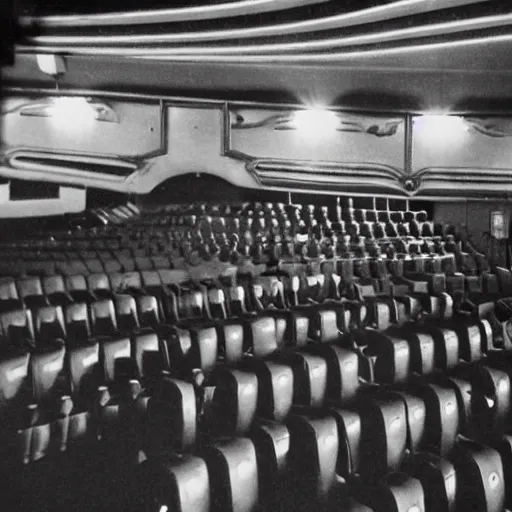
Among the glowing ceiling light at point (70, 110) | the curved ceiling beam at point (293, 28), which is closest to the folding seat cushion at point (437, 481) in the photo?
the curved ceiling beam at point (293, 28)

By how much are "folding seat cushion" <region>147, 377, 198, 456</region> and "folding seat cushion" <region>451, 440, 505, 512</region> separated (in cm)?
28

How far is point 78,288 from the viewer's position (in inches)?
42.6

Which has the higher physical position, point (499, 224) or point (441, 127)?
point (441, 127)

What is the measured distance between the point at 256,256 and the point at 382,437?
1.19 meters

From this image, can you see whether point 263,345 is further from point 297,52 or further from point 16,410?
point 297,52

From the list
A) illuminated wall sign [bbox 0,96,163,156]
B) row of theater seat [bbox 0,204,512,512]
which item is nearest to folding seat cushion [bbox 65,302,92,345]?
row of theater seat [bbox 0,204,512,512]

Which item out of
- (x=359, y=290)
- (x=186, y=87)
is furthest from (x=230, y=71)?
(x=359, y=290)

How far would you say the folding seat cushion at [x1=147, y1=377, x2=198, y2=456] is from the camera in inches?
22.9

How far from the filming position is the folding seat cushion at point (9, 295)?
977 millimetres

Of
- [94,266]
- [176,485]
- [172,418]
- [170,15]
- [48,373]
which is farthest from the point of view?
[170,15]

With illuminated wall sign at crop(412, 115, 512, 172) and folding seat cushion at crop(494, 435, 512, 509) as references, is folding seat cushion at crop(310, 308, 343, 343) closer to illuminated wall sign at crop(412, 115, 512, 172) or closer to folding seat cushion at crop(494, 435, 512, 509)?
folding seat cushion at crop(494, 435, 512, 509)

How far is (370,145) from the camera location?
2680 mm

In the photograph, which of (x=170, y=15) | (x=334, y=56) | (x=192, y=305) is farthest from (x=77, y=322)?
(x=334, y=56)

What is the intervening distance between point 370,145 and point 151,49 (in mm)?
1169
